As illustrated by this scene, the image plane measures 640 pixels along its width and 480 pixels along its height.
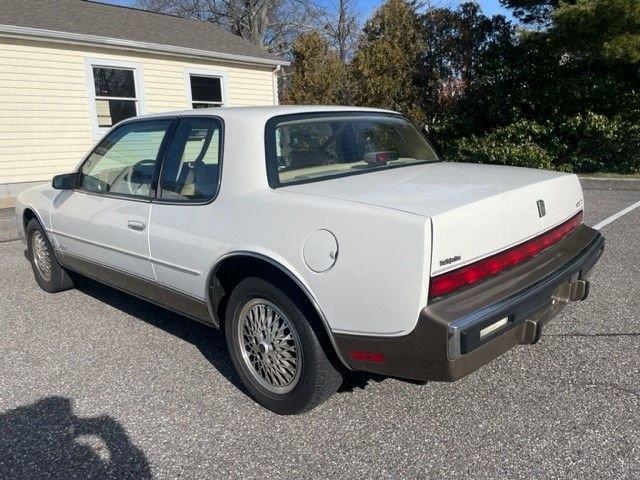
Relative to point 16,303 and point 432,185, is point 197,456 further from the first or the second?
point 16,303

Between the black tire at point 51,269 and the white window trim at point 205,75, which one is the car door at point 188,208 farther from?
the white window trim at point 205,75

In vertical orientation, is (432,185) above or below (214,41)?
below

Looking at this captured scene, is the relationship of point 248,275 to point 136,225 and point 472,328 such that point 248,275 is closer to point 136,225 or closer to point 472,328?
point 136,225

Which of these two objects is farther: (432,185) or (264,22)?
(264,22)

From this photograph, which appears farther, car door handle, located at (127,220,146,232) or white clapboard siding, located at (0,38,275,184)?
white clapboard siding, located at (0,38,275,184)

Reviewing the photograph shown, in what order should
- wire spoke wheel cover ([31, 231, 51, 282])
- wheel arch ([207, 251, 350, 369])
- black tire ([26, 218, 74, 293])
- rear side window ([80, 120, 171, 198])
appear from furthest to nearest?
wire spoke wheel cover ([31, 231, 51, 282]), black tire ([26, 218, 74, 293]), rear side window ([80, 120, 171, 198]), wheel arch ([207, 251, 350, 369])

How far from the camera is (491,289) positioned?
8.04ft

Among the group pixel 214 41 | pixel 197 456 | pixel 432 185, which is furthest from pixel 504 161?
pixel 197 456

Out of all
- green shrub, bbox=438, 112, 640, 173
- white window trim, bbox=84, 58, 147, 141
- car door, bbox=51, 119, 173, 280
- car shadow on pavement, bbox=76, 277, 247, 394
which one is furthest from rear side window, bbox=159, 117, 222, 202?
green shrub, bbox=438, 112, 640, 173

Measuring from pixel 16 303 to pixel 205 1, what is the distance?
29.2 meters

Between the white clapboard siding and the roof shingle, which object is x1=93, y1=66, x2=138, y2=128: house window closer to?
the white clapboard siding

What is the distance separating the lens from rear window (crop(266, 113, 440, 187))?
3.03m

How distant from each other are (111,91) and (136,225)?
32.6ft

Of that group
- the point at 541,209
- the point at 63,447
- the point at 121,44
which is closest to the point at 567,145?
the point at 121,44
